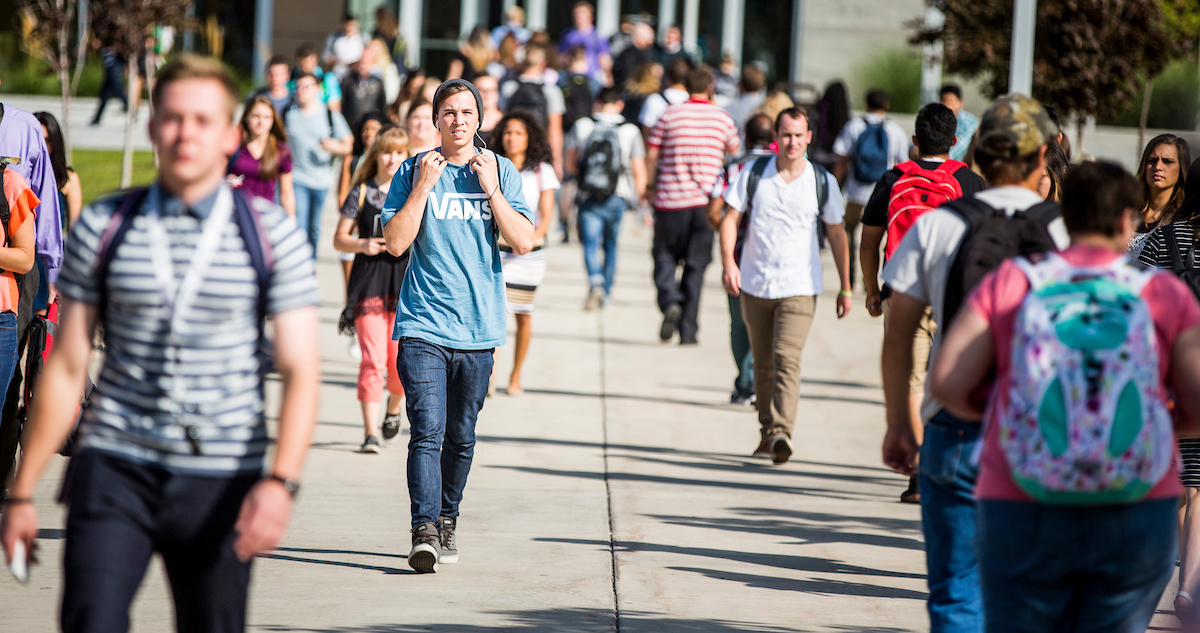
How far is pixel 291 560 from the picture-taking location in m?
5.91

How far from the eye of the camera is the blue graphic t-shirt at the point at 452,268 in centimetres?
566

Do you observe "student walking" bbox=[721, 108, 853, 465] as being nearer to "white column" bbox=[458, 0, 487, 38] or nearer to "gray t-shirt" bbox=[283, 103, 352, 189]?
"gray t-shirt" bbox=[283, 103, 352, 189]

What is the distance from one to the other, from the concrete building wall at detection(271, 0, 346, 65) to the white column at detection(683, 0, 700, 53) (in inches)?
282

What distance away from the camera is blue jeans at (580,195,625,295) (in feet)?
42.7

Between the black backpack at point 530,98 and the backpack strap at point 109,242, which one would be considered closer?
the backpack strap at point 109,242

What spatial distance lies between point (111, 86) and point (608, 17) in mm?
10408

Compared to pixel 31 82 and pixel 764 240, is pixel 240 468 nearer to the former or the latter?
pixel 764 240

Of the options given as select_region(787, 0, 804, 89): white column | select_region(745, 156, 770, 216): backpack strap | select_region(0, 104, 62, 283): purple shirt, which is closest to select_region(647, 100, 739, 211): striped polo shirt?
select_region(745, 156, 770, 216): backpack strap

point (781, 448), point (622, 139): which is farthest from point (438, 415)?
point (622, 139)

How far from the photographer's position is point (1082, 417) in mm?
3016

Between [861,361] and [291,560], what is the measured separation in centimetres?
696

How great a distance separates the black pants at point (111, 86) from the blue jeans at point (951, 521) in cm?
2075

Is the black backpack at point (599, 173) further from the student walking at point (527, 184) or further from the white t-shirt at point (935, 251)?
the white t-shirt at point (935, 251)

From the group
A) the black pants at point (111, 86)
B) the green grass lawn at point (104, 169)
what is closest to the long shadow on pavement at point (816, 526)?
the green grass lawn at point (104, 169)
